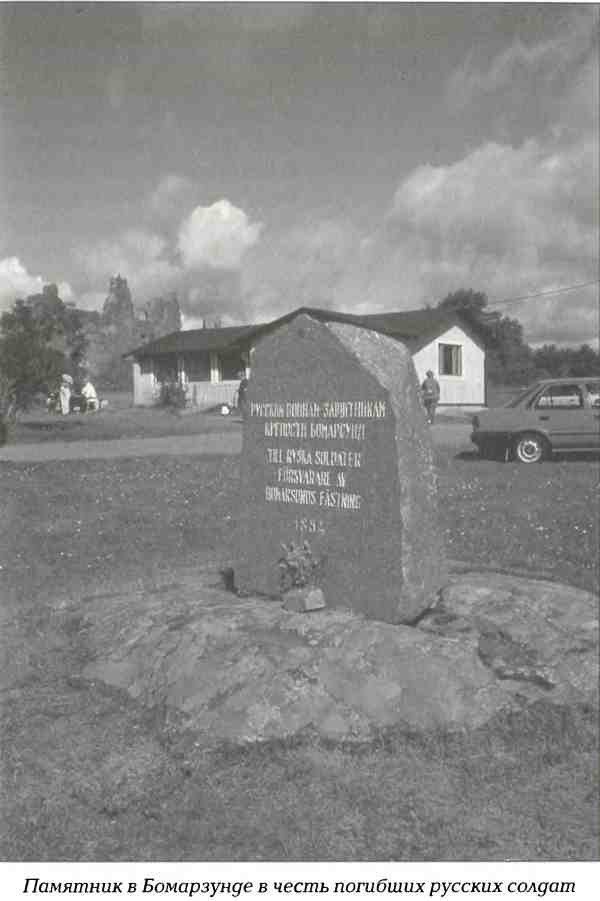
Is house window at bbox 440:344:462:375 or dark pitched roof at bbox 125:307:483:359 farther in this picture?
house window at bbox 440:344:462:375

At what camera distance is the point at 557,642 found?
469 centimetres

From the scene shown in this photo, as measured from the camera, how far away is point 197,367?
41625 millimetres

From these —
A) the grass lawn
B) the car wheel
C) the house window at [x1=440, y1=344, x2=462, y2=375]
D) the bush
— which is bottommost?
the grass lawn

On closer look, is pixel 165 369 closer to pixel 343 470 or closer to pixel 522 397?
pixel 522 397

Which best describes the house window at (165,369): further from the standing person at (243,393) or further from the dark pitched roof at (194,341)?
the standing person at (243,393)

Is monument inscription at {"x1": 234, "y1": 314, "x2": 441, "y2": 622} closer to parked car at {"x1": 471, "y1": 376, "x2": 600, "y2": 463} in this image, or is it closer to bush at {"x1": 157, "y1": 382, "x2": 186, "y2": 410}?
parked car at {"x1": 471, "y1": 376, "x2": 600, "y2": 463}

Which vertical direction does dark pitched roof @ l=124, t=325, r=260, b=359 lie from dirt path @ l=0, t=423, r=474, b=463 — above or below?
above

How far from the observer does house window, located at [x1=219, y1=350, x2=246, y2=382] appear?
39250mm

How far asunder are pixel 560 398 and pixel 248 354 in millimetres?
15613

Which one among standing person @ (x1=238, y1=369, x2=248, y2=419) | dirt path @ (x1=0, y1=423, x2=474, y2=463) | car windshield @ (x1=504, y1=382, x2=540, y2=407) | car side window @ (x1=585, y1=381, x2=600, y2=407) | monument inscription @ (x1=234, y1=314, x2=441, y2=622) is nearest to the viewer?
monument inscription @ (x1=234, y1=314, x2=441, y2=622)

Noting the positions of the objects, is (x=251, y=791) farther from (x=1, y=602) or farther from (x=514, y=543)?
(x=514, y=543)

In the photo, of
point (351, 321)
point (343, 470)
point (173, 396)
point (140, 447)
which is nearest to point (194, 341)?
point (173, 396)

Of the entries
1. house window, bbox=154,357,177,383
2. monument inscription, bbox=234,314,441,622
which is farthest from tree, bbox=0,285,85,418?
house window, bbox=154,357,177,383

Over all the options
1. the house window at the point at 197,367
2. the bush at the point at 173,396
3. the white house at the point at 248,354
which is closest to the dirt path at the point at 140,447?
the white house at the point at 248,354
